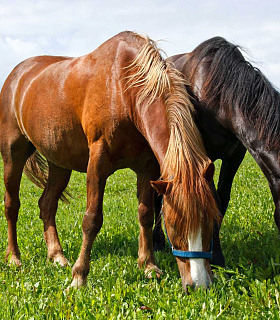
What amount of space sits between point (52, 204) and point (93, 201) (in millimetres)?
1783

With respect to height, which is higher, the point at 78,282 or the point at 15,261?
the point at 78,282

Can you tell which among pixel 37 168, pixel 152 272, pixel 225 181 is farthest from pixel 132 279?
pixel 37 168

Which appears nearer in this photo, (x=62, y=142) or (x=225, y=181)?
(x=62, y=142)

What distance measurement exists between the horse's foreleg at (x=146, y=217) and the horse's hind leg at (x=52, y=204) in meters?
1.17

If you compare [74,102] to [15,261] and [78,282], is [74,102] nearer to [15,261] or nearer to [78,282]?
[78,282]

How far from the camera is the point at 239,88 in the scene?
400 cm

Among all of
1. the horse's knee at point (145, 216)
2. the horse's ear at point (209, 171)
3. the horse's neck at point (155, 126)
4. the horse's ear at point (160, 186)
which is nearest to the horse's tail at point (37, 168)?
the horse's knee at point (145, 216)

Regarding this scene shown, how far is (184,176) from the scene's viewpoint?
3166 mm

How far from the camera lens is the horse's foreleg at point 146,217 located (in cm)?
464

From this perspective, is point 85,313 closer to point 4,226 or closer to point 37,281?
point 37,281

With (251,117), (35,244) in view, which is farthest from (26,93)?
(251,117)

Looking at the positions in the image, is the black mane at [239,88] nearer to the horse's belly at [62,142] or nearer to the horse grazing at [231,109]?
the horse grazing at [231,109]

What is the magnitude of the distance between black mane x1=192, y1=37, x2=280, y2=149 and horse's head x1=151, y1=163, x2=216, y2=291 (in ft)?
2.60

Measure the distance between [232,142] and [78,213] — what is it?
13.5 feet
